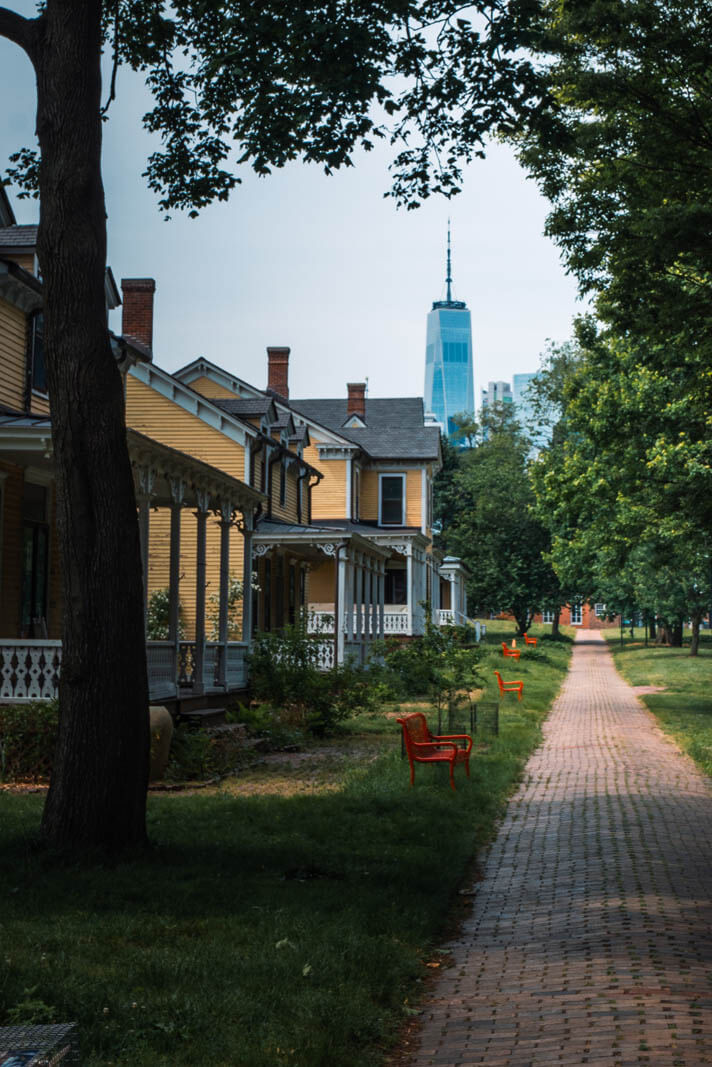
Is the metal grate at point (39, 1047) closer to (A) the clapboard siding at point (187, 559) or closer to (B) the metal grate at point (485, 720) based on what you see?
(B) the metal grate at point (485, 720)

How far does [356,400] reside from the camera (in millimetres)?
48562

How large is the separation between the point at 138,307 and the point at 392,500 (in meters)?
17.3

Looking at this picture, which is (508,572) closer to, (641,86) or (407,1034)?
(641,86)

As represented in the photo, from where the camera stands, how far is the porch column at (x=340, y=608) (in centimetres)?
2683

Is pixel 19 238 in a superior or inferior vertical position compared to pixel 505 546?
superior

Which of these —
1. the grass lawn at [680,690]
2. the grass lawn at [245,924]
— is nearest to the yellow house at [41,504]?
the grass lawn at [245,924]

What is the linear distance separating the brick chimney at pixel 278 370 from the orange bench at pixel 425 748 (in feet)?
102

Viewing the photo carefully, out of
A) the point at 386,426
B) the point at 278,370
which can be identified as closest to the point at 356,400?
the point at 386,426

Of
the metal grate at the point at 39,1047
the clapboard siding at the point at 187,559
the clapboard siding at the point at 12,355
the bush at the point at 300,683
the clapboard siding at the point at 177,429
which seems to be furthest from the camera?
the clapboard siding at the point at 177,429

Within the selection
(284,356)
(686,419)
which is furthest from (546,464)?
(686,419)

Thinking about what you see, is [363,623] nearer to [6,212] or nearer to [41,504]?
[41,504]

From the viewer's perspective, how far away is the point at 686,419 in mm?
23375

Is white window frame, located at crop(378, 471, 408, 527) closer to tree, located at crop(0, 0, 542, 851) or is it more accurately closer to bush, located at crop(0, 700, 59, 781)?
bush, located at crop(0, 700, 59, 781)

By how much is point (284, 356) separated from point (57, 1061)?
1672 inches
